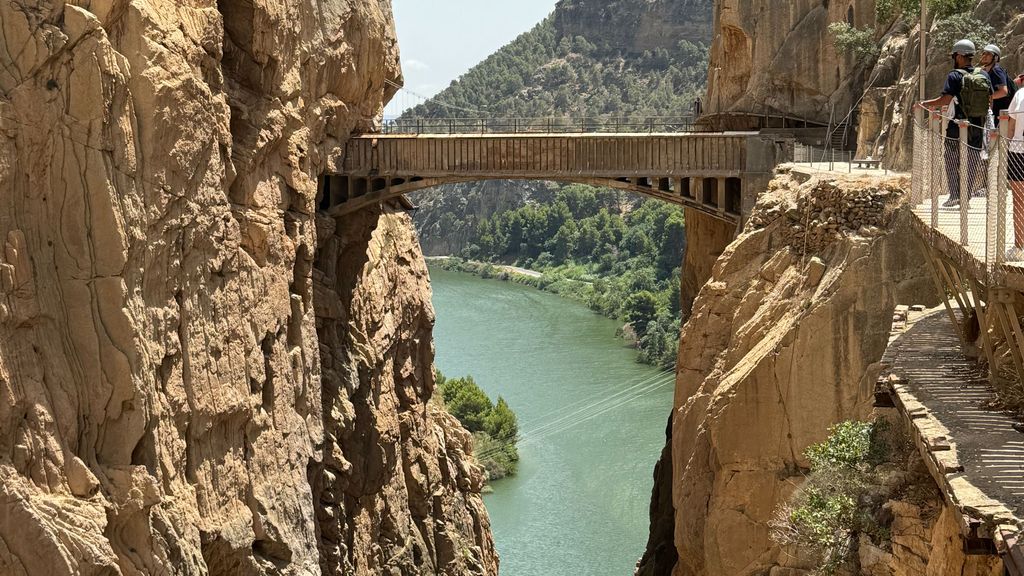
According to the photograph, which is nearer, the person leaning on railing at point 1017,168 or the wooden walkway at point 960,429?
the wooden walkway at point 960,429

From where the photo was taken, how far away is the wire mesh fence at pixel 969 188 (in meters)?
10.2

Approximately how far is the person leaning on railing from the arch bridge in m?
14.8

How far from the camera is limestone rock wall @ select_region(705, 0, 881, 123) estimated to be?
3306 cm

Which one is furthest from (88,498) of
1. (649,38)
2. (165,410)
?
(649,38)

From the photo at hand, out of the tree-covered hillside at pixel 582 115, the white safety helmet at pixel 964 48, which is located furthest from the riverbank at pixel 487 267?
the white safety helmet at pixel 964 48

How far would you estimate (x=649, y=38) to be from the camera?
126375mm

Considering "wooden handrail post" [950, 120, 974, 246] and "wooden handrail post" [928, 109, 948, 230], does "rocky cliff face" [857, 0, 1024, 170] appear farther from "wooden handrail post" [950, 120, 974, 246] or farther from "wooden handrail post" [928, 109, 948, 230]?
"wooden handrail post" [950, 120, 974, 246]

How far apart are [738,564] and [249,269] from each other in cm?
904

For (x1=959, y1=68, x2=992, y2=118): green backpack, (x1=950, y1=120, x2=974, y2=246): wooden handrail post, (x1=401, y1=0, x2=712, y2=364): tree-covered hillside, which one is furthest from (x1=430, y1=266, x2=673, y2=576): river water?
(x1=950, y1=120, x2=974, y2=246): wooden handrail post

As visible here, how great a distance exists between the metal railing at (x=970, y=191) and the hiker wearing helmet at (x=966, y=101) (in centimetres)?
2

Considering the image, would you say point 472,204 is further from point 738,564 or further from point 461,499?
point 738,564

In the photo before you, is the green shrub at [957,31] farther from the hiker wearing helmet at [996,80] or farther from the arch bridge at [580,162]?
the hiker wearing helmet at [996,80]

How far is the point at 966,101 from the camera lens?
1362 cm

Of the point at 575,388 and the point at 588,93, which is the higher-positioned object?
the point at 588,93
